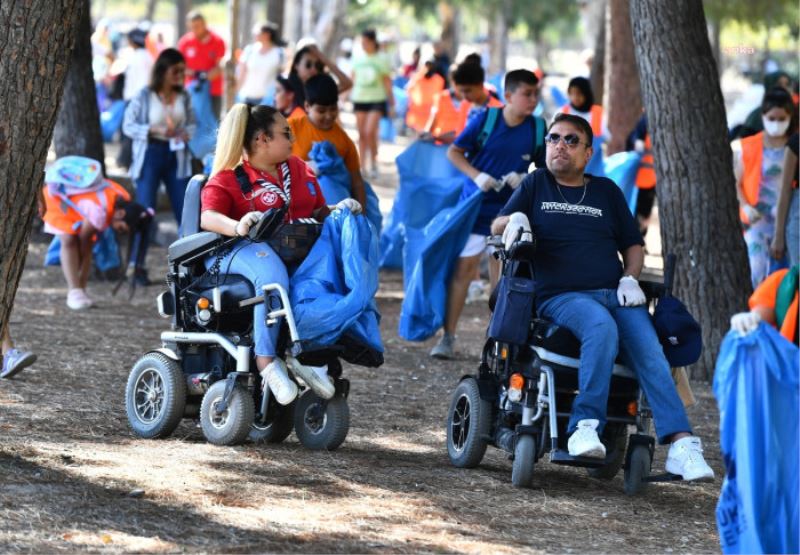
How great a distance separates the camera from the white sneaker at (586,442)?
20.1 feet

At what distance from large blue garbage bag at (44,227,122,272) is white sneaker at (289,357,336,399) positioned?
6.05 m

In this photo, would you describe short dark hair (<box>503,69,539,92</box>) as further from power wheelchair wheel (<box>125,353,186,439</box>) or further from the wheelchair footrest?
the wheelchair footrest

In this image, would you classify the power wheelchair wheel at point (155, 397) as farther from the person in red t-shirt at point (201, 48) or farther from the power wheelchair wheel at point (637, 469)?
the person in red t-shirt at point (201, 48)

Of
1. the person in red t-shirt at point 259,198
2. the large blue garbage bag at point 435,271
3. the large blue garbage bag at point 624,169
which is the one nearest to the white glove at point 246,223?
the person in red t-shirt at point 259,198

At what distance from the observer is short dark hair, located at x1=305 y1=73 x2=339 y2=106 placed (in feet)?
30.7

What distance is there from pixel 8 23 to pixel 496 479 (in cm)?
278

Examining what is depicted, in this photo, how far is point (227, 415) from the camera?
22.7 feet

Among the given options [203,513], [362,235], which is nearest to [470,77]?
[362,235]

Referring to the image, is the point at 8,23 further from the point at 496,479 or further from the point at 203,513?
the point at 496,479

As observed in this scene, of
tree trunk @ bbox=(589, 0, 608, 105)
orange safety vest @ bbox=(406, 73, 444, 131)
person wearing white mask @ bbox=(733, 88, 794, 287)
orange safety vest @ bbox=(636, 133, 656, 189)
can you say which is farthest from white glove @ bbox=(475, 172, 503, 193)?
tree trunk @ bbox=(589, 0, 608, 105)

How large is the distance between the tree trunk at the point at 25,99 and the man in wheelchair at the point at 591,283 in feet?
6.44

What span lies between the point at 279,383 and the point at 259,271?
51cm

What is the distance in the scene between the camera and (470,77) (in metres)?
11.4

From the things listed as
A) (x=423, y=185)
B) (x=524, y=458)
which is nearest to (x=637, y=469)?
(x=524, y=458)
